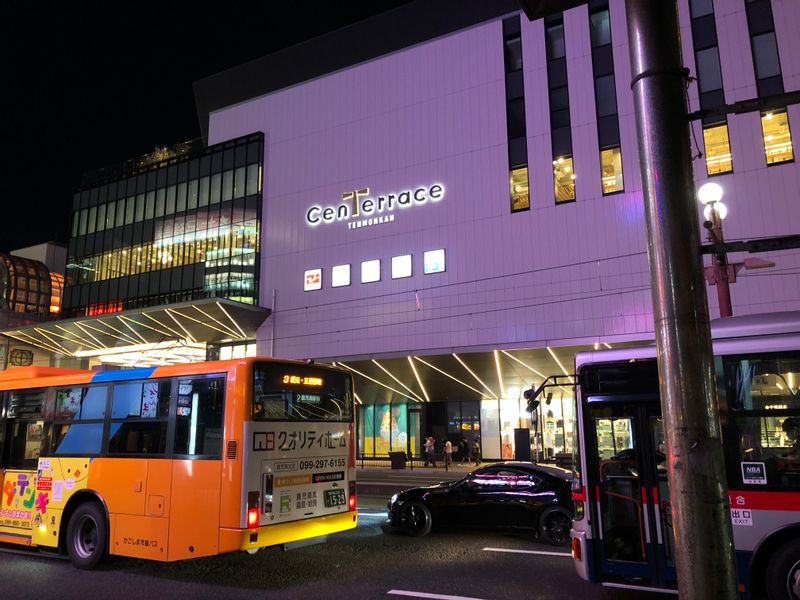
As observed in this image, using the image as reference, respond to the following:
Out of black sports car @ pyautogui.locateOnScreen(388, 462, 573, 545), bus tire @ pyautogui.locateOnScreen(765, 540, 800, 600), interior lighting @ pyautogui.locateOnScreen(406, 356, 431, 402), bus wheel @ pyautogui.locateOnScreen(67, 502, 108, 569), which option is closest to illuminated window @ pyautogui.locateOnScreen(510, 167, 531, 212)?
interior lighting @ pyautogui.locateOnScreen(406, 356, 431, 402)

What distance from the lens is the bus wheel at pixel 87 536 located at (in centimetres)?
879

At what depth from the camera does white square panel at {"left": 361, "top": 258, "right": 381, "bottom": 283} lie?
2925cm

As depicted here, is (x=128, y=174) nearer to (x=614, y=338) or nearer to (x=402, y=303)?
(x=402, y=303)

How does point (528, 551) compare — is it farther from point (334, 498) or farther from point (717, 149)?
point (717, 149)

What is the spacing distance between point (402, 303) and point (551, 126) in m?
10.2

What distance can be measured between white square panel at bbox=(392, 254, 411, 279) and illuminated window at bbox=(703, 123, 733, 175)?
13.0 m

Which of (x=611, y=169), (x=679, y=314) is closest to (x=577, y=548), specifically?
(x=679, y=314)

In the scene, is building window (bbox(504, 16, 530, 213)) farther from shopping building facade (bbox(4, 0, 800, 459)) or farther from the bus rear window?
the bus rear window

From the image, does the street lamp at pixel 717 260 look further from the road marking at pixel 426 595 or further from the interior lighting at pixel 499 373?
the interior lighting at pixel 499 373

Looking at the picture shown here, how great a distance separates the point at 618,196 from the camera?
24.1 m

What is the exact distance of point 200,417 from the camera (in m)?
8.34

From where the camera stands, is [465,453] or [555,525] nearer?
[555,525]

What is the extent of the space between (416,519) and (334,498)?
2786 mm

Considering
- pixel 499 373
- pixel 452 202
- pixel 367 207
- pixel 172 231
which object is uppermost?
pixel 172 231
